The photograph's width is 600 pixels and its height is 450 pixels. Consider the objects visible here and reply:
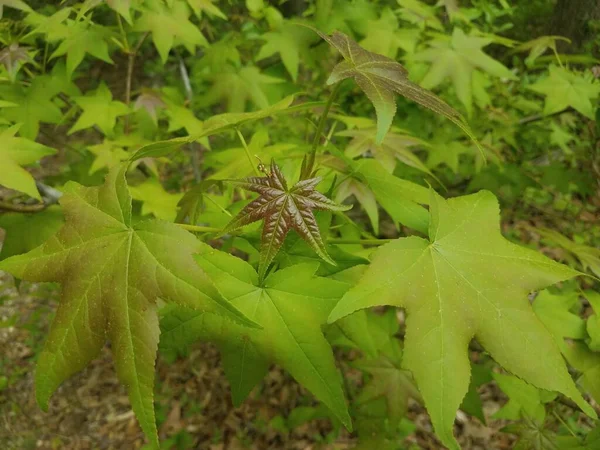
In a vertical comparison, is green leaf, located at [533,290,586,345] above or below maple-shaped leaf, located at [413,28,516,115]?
below

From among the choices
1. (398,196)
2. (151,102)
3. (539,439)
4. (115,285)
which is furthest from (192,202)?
(539,439)

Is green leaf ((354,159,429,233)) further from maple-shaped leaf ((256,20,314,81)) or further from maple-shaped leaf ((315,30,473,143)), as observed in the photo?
maple-shaped leaf ((256,20,314,81))

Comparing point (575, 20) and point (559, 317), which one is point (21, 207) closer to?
point (559, 317)

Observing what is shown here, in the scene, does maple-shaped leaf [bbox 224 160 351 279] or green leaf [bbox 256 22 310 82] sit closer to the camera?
maple-shaped leaf [bbox 224 160 351 279]

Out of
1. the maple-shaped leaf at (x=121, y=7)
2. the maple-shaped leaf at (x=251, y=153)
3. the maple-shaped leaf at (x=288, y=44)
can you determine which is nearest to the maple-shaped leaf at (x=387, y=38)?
the maple-shaped leaf at (x=288, y=44)

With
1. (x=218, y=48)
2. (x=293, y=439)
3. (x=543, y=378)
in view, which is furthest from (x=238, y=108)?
(x=293, y=439)

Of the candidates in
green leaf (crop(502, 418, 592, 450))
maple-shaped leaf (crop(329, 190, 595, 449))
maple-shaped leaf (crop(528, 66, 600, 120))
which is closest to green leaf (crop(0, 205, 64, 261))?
maple-shaped leaf (crop(329, 190, 595, 449))
